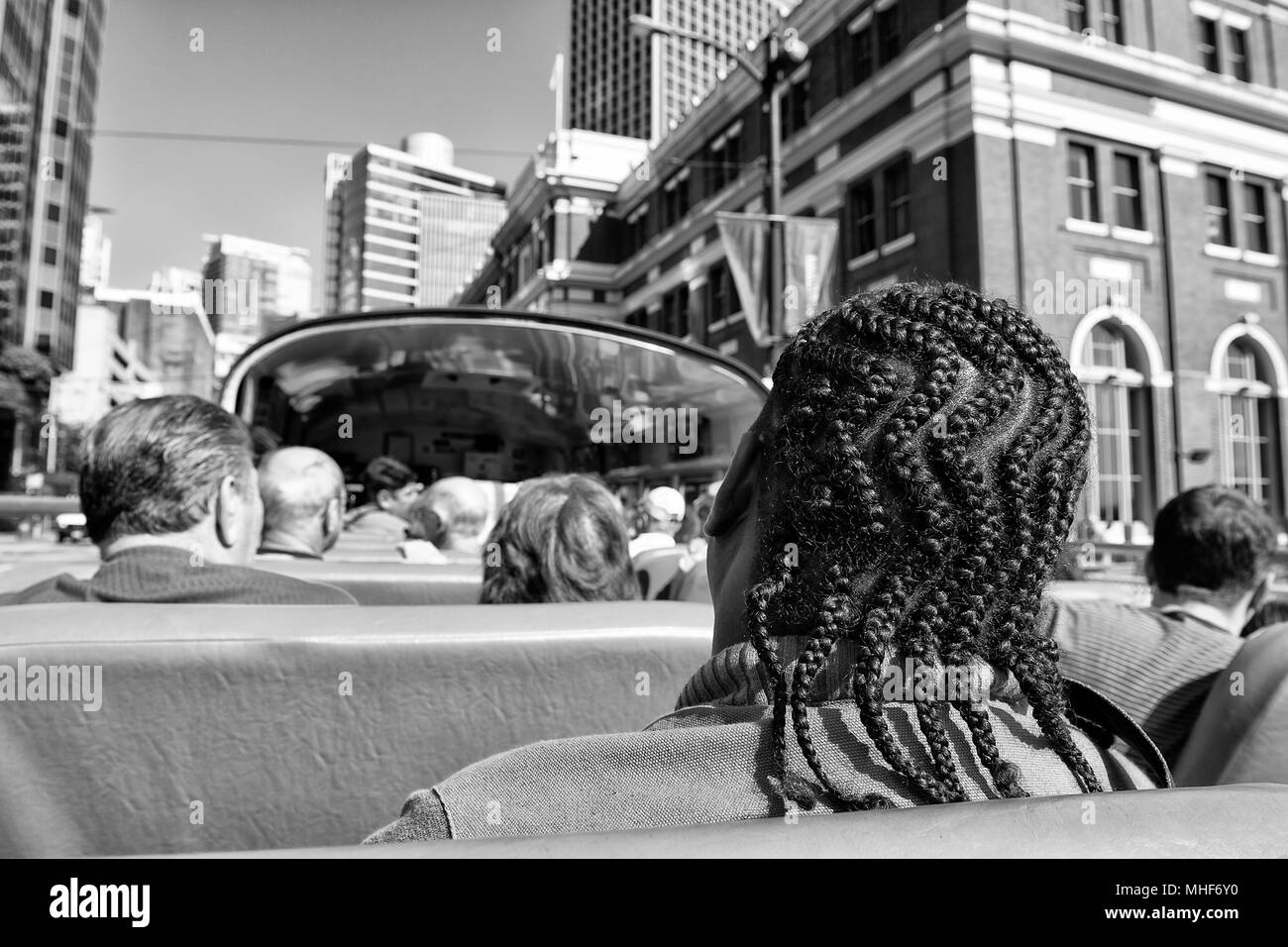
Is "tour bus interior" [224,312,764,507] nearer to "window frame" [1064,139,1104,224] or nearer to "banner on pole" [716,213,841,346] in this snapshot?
"banner on pole" [716,213,841,346]

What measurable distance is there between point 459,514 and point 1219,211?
20.2 metres

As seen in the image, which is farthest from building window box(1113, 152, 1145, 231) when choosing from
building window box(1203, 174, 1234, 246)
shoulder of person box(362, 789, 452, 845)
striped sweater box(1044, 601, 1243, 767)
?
shoulder of person box(362, 789, 452, 845)

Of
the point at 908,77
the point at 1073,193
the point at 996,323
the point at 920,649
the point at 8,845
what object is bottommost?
the point at 8,845

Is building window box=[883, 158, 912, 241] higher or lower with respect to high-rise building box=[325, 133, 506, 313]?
lower

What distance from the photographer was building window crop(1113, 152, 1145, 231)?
58.5 feet

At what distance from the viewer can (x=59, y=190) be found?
2211 inches

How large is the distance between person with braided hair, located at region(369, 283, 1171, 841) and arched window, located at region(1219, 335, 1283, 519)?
20.5m

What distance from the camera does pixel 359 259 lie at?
38344 mm

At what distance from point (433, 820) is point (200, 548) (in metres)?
1.69

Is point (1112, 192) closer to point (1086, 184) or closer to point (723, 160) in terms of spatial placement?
point (1086, 184)

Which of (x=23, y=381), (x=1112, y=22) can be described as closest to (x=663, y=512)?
(x=1112, y=22)

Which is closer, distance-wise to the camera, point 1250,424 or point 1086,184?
point 1086,184
